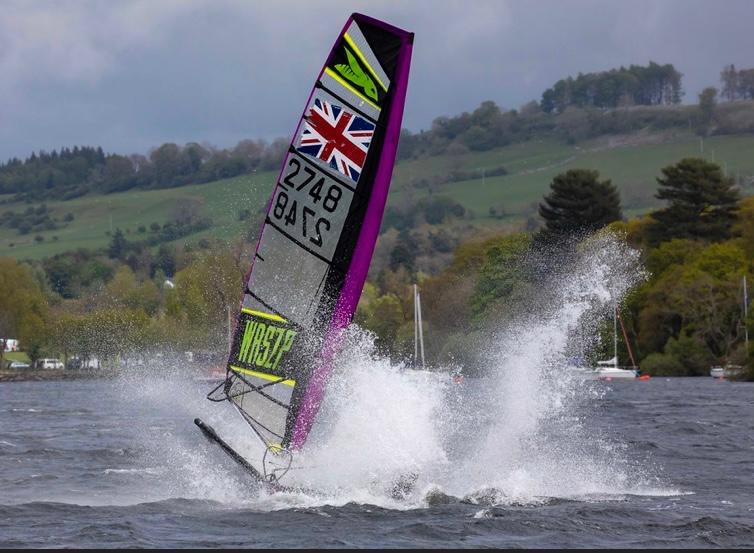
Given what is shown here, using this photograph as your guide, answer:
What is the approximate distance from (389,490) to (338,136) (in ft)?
13.7

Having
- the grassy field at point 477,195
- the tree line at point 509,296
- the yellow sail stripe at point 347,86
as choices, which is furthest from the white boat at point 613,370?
the grassy field at point 477,195

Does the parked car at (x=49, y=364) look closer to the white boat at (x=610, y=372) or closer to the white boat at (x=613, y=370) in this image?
the white boat at (x=613, y=370)

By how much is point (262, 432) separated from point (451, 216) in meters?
151

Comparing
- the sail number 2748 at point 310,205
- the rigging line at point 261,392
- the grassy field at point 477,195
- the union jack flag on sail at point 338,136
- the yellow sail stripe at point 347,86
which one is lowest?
the rigging line at point 261,392

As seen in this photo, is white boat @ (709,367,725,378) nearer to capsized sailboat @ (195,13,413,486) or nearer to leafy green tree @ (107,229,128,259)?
capsized sailboat @ (195,13,413,486)

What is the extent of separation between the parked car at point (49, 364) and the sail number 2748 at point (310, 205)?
77119 millimetres

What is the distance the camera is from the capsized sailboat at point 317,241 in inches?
584

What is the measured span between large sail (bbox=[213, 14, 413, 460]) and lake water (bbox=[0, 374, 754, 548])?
814 mm

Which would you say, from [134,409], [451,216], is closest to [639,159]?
[451,216]

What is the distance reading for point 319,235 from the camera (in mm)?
15227

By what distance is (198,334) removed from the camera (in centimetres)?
6844

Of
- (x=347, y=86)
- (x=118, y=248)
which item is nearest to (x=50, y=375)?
(x=118, y=248)

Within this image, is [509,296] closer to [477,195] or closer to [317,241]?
[317,241]

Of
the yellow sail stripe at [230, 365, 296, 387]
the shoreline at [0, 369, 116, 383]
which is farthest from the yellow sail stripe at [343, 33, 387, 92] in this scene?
the shoreline at [0, 369, 116, 383]
